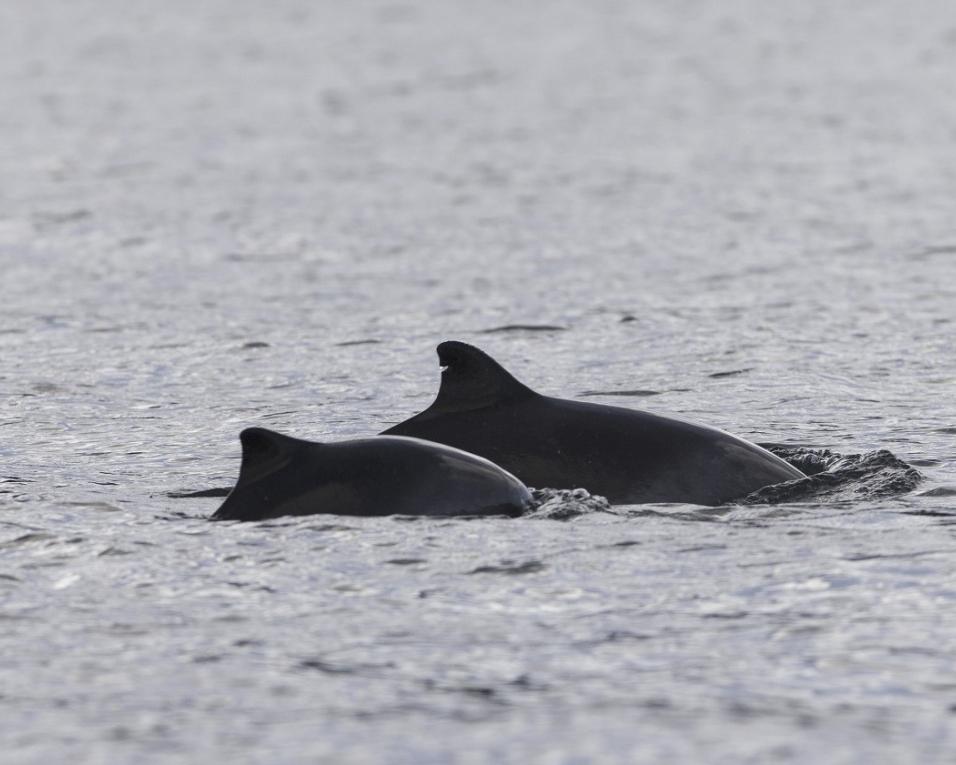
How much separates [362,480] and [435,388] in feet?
19.1

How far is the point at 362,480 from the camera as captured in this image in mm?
10969

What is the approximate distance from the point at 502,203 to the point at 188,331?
34.5 feet

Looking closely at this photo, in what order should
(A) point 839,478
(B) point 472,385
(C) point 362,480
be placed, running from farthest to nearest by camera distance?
(A) point 839,478
(B) point 472,385
(C) point 362,480

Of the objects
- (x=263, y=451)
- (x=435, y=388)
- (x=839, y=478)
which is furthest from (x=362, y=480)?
(x=435, y=388)

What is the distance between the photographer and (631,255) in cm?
2464

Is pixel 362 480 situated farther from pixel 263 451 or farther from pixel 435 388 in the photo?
pixel 435 388

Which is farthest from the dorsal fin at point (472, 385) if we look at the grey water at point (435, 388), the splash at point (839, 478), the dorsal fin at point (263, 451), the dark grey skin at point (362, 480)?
the splash at point (839, 478)

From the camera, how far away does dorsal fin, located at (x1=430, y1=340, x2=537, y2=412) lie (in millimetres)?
11922

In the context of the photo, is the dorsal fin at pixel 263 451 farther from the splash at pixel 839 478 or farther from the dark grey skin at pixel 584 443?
the splash at pixel 839 478

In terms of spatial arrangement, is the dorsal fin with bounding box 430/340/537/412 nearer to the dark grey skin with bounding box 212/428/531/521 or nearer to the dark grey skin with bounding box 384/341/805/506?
the dark grey skin with bounding box 384/341/805/506

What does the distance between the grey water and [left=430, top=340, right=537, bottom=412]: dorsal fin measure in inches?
38.3

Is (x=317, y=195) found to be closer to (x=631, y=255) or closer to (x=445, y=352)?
(x=631, y=255)

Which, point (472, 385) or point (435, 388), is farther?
point (435, 388)

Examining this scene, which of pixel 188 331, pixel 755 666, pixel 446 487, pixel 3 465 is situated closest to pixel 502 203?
pixel 188 331
